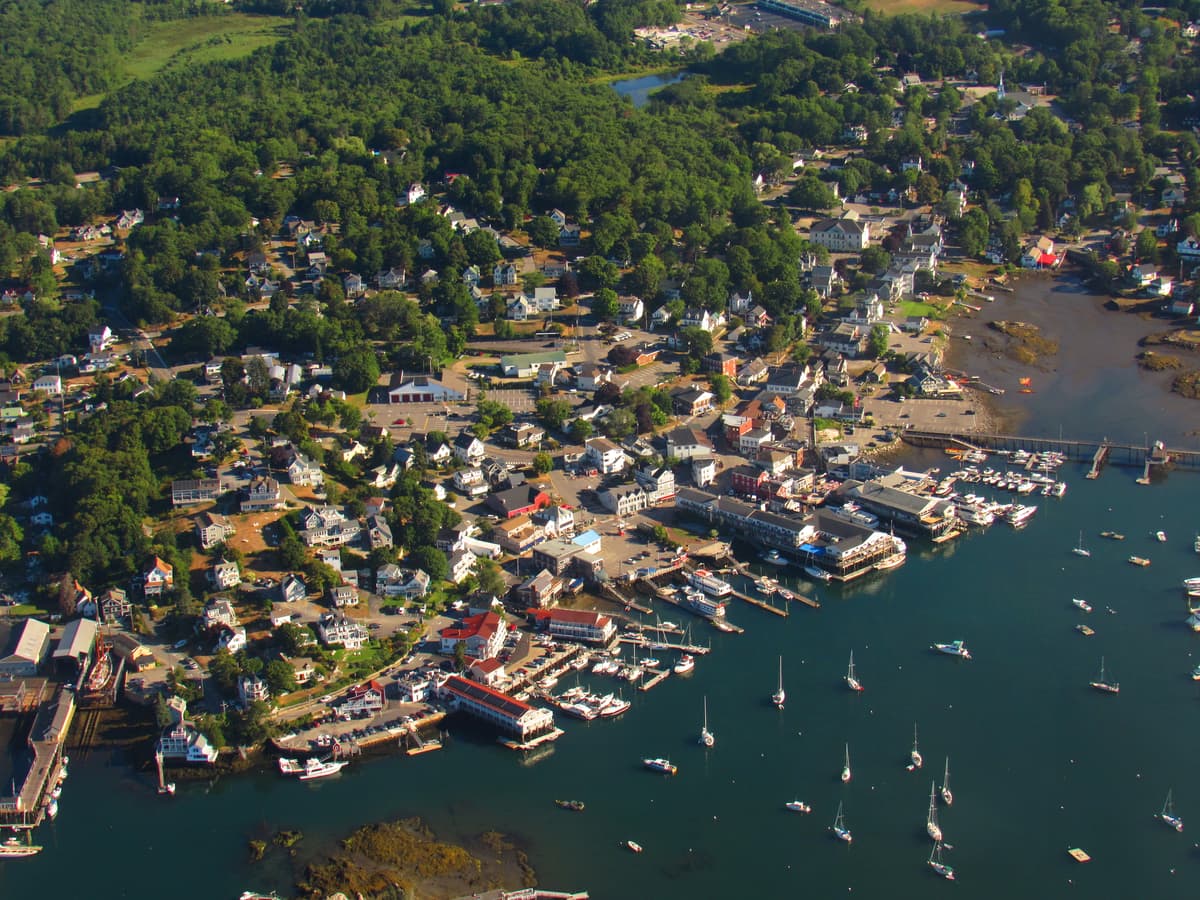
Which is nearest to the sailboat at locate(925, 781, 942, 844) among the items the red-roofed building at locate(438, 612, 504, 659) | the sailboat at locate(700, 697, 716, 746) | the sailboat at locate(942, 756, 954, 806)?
the sailboat at locate(942, 756, 954, 806)

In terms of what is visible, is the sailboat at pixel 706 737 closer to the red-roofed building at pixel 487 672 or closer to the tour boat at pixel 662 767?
the tour boat at pixel 662 767

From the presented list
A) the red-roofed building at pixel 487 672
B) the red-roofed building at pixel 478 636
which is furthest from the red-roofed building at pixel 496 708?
the red-roofed building at pixel 478 636

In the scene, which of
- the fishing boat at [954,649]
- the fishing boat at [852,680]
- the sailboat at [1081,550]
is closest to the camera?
the fishing boat at [852,680]

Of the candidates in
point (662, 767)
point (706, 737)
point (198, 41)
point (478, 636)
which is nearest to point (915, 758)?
point (706, 737)

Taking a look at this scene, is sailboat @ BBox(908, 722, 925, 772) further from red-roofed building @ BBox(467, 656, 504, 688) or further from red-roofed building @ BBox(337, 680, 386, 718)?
red-roofed building @ BBox(337, 680, 386, 718)

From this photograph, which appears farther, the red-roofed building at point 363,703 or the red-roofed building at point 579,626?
the red-roofed building at point 579,626

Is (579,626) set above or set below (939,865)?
above

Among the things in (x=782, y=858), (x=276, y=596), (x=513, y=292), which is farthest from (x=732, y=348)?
(x=782, y=858)

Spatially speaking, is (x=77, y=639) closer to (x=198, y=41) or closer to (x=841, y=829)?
(x=841, y=829)
